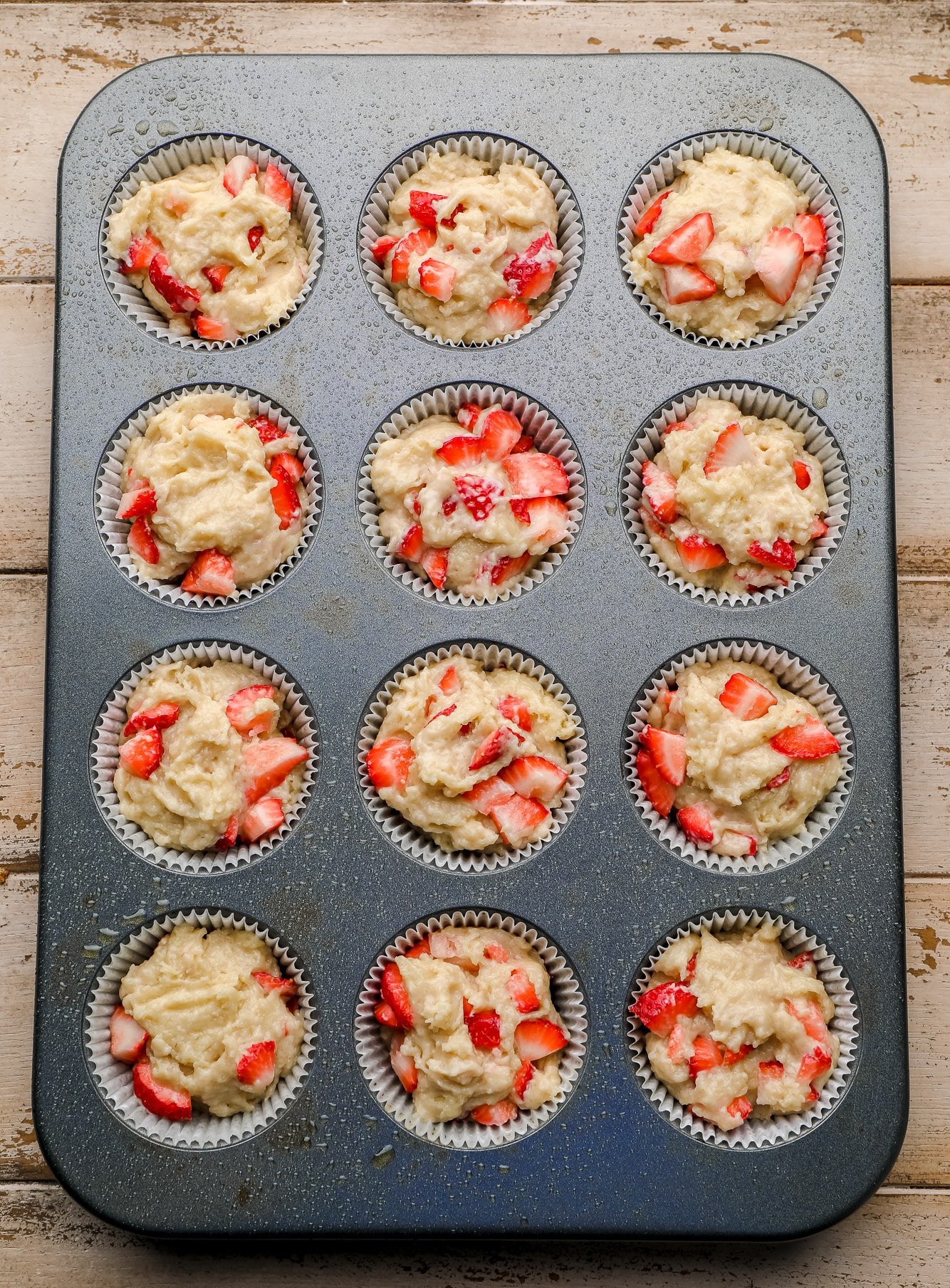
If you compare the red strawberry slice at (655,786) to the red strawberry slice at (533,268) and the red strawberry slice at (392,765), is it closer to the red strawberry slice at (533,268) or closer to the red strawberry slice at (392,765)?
the red strawberry slice at (392,765)

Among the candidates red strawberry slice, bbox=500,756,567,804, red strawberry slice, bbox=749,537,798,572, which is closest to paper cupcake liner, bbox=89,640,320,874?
red strawberry slice, bbox=500,756,567,804

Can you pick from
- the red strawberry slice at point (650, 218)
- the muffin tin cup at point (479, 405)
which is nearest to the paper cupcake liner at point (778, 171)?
the red strawberry slice at point (650, 218)

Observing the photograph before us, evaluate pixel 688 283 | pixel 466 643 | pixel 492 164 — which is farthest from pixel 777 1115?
pixel 492 164

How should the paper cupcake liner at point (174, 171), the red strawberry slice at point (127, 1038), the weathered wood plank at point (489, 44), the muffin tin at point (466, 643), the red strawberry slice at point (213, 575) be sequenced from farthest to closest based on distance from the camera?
1. the weathered wood plank at point (489, 44)
2. the paper cupcake liner at point (174, 171)
3. the red strawberry slice at point (213, 575)
4. the red strawberry slice at point (127, 1038)
5. the muffin tin at point (466, 643)

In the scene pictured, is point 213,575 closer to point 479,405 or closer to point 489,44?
point 479,405

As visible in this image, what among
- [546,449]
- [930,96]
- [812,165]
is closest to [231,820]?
[546,449]

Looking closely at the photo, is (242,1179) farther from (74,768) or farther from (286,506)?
(286,506)

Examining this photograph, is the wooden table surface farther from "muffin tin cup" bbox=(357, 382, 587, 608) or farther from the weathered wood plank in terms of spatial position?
"muffin tin cup" bbox=(357, 382, 587, 608)
